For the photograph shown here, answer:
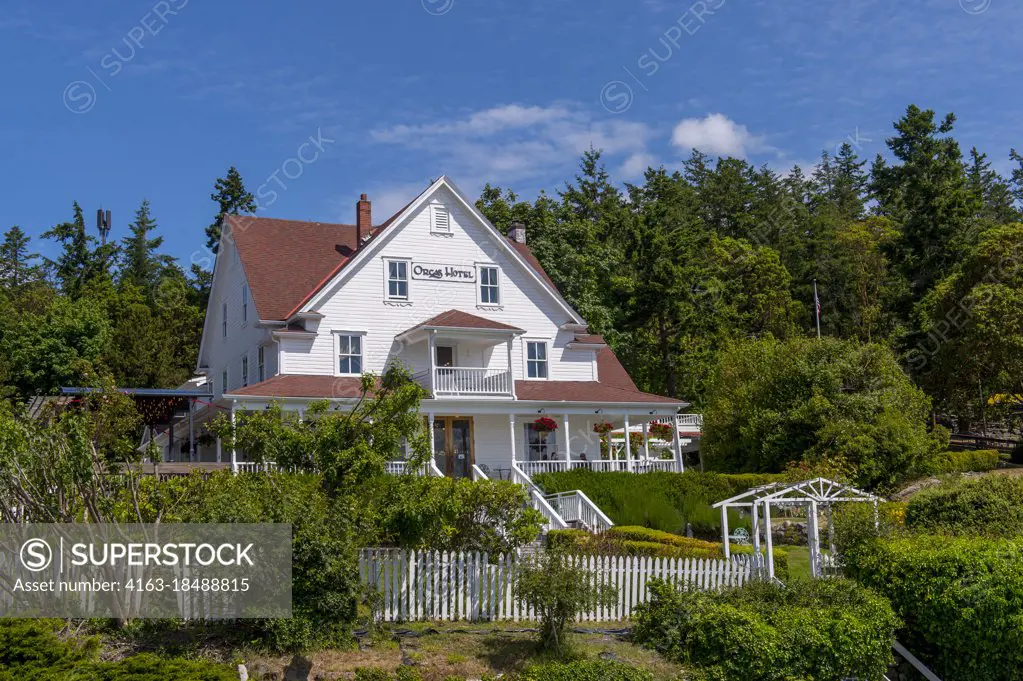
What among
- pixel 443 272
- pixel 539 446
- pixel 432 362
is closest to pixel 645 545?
pixel 432 362

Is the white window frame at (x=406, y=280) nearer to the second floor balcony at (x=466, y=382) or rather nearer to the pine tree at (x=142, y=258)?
the second floor balcony at (x=466, y=382)

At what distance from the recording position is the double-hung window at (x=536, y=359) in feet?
118

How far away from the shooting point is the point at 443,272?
34938 mm

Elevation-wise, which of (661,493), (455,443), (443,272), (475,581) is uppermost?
(443,272)

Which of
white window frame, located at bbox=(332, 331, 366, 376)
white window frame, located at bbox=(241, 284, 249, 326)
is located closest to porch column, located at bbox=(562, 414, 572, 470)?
white window frame, located at bbox=(332, 331, 366, 376)

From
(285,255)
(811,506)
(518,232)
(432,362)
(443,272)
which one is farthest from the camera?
(518,232)

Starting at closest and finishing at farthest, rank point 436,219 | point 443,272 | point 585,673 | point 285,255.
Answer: point 585,673, point 443,272, point 436,219, point 285,255

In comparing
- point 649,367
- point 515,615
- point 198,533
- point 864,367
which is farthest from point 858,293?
point 198,533

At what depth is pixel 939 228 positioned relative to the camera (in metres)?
54.5

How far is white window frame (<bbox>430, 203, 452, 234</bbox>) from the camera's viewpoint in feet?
115

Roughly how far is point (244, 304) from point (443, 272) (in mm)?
7501

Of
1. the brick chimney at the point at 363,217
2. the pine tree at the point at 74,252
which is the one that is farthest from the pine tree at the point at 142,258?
the brick chimney at the point at 363,217

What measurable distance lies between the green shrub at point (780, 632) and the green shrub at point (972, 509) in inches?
143

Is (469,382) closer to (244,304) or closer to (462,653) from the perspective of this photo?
(244,304)
